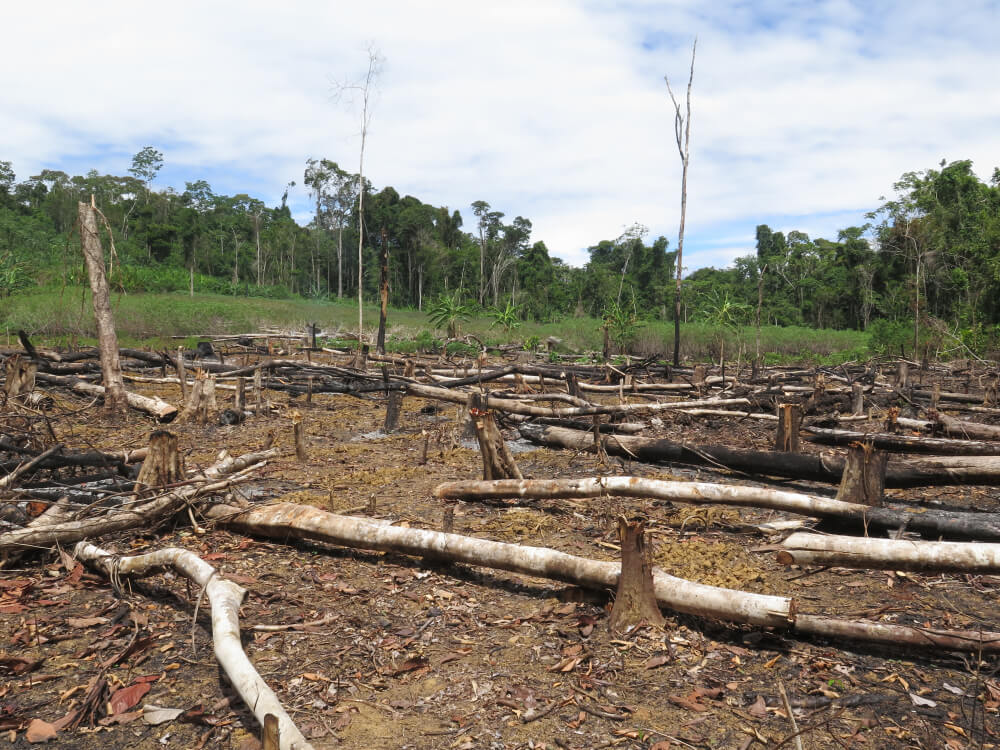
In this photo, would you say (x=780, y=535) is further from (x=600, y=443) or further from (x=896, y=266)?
(x=896, y=266)

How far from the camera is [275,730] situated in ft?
6.11

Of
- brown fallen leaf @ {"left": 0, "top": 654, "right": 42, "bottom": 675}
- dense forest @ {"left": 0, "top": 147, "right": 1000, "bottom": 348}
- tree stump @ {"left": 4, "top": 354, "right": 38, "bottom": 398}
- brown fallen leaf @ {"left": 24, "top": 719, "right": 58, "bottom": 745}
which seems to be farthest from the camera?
dense forest @ {"left": 0, "top": 147, "right": 1000, "bottom": 348}

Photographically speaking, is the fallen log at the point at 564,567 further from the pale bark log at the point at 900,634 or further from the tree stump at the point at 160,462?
the tree stump at the point at 160,462

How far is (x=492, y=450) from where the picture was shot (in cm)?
645

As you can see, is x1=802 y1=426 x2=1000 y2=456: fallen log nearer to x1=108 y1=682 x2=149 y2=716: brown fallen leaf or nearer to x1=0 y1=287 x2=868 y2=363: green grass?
x1=108 y1=682 x2=149 y2=716: brown fallen leaf

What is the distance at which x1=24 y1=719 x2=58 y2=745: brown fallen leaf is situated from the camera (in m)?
2.57

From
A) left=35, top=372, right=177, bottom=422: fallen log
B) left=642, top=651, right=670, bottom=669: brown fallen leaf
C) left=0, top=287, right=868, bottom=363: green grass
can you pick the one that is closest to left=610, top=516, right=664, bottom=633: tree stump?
left=642, top=651, right=670, bottom=669: brown fallen leaf

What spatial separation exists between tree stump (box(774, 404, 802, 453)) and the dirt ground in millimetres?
2628

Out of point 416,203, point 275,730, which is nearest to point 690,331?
point 275,730

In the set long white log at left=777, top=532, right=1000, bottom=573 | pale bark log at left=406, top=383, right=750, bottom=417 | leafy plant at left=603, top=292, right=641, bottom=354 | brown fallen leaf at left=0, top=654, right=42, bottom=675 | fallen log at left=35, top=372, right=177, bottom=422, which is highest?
leafy plant at left=603, top=292, right=641, bottom=354

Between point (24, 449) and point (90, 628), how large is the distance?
122 inches

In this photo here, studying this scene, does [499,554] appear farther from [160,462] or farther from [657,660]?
[160,462]

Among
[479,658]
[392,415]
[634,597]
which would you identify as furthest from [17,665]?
[392,415]

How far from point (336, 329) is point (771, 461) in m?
29.2
